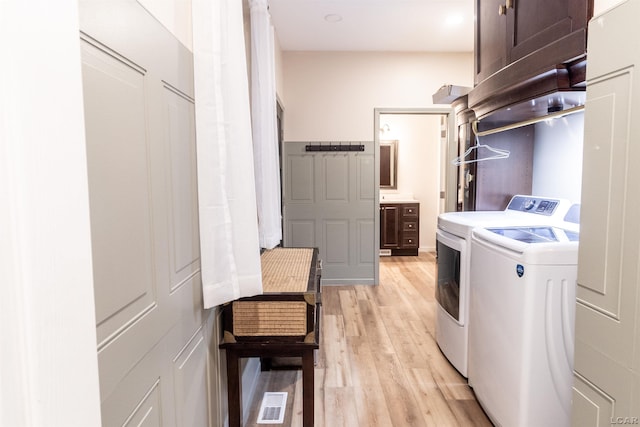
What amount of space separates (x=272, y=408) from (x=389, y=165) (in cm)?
465

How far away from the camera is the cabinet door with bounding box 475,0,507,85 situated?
1.98 metres

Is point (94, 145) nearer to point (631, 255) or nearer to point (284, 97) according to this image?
point (631, 255)

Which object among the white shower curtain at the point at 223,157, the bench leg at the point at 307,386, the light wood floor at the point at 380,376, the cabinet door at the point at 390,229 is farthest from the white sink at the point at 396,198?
the white shower curtain at the point at 223,157

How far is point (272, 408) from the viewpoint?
1954 mm

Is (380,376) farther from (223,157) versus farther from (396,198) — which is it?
(396,198)

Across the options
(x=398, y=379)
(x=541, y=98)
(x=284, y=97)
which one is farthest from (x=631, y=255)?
(x=284, y=97)

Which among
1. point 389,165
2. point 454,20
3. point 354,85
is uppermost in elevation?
point 454,20

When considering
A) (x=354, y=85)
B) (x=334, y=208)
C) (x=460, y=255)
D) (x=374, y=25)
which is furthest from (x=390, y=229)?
(x=460, y=255)

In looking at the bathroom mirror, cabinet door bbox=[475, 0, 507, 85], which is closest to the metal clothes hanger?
cabinet door bbox=[475, 0, 507, 85]

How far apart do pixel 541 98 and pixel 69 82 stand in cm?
Result: 188

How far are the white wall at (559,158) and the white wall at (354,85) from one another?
1709 millimetres

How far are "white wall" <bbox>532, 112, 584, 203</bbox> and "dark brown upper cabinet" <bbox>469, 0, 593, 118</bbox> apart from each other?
53 centimetres

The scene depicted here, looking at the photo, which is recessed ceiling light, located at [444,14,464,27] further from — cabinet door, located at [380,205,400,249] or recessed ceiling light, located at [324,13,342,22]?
cabinet door, located at [380,205,400,249]

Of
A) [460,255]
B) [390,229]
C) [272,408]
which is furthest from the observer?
[390,229]
